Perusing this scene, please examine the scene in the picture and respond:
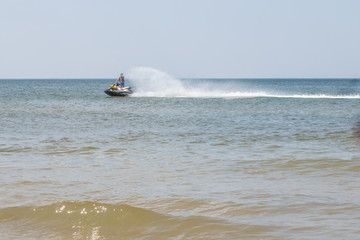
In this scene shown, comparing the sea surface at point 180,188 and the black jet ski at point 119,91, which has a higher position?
the black jet ski at point 119,91

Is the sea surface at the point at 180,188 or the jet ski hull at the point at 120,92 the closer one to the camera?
the sea surface at the point at 180,188

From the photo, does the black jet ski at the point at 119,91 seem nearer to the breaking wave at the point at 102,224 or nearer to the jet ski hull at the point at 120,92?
the jet ski hull at the point at 120,92

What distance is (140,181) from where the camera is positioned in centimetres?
959

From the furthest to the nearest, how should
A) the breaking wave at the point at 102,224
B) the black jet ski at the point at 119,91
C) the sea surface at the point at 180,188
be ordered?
the black jet ski at the point at 119,91, the sea surface at the point at 180,188, the breaking wave at the point at 102,224

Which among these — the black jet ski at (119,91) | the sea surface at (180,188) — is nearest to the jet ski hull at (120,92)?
the black jet ski at (119,91)

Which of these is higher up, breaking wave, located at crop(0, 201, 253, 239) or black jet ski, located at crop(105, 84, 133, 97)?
black jet ski, located at crop(105, 84, 133, 97)

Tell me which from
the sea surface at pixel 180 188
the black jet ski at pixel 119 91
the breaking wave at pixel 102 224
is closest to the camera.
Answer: the breaking wave at pixel 102 224

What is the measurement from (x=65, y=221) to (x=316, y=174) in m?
5.43

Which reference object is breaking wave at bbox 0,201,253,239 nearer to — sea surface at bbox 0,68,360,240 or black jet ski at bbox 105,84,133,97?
sea surface at bbox 0,68,360,240

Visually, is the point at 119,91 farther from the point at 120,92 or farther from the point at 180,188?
the point at 180,188

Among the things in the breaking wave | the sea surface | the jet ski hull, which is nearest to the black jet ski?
the jet ski hull

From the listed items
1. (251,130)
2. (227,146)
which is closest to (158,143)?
(227,146)

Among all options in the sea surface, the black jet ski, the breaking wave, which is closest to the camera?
the breaking wave

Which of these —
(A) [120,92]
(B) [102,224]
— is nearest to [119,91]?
(A) [120,92]
